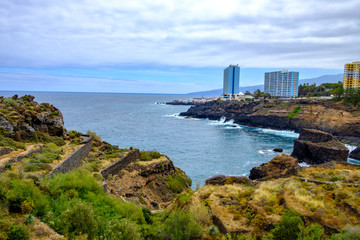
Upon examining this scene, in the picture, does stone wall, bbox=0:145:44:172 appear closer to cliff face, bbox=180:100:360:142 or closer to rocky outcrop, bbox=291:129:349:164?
rocky outcrop, bbox=291:129:349:164

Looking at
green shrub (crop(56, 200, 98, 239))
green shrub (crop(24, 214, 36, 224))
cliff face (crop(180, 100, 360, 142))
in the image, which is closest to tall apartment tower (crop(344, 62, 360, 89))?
cliff face (crop(180, 100, 360, 142))

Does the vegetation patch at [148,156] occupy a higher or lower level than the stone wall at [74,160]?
lower

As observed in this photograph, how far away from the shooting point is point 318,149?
4106 centimetres

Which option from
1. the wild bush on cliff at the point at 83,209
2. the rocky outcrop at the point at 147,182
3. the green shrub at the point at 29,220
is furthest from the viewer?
the rocky outcrop at the point at 147,182

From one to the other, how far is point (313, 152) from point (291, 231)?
37.0 metres

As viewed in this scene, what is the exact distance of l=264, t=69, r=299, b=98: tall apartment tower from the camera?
168625mm

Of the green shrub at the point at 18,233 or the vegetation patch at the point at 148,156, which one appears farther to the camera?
the vegetation patch at the point at 148,156

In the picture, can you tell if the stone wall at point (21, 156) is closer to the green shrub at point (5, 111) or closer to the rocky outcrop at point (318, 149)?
the green shrub at point (5, 111)

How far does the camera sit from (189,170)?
1486 inches

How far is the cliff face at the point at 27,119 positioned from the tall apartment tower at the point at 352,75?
128m

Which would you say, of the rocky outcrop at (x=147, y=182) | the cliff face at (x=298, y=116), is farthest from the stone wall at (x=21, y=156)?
the cliff face at (x=298, y=116)

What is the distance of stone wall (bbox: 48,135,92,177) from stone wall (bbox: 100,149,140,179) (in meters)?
2.39

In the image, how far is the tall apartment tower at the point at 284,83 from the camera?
169m

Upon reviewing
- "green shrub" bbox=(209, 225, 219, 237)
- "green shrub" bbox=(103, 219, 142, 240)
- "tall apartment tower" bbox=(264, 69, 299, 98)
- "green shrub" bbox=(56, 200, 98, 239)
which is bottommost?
"green shrub" bbox=(209, 225, 219, 237)
